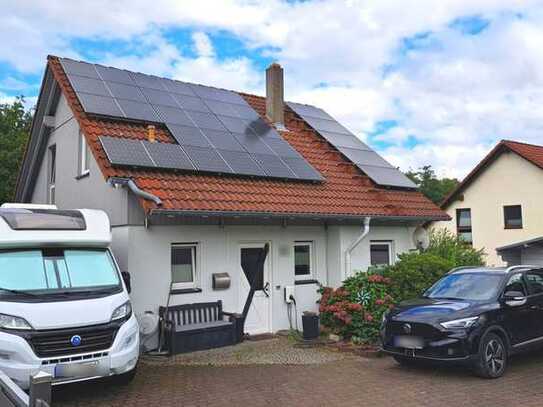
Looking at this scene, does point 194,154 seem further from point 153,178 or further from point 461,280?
point 461,280

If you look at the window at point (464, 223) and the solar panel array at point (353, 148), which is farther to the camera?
the window at point (464, 223)

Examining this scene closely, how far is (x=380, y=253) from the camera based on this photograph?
45.5ft

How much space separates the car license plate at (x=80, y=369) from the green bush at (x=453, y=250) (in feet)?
31.4

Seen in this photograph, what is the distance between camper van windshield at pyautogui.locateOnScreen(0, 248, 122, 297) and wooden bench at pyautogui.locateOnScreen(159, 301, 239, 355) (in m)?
2.16

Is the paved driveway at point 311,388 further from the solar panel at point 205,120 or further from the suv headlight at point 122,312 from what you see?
the solar panel at point 205,120

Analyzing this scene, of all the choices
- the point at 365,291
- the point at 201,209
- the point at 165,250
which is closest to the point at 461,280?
the point at 365,291

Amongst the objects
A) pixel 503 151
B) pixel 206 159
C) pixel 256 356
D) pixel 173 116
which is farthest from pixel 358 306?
pixel 503 151

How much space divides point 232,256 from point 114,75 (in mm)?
6115

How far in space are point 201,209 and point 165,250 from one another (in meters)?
1.19

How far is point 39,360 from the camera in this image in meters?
6.52

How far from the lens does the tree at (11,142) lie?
2442cm

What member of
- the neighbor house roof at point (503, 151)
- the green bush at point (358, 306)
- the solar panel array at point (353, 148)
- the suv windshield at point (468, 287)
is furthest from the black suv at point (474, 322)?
the neighbor house roof at point (503, 151)

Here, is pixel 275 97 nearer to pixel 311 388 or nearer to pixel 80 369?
pixel 311 388

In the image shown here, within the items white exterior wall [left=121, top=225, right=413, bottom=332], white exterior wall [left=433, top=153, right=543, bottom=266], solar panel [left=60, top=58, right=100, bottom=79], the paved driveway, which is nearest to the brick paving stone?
the paved driveway
